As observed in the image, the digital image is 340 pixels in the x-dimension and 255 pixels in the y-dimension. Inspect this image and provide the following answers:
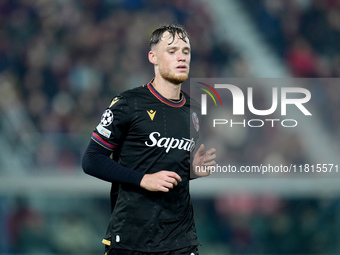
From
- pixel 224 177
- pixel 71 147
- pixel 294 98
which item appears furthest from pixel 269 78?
pixel 71 147

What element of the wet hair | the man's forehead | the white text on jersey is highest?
the wet hair

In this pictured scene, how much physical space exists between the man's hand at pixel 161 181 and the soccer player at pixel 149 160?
0.05 m

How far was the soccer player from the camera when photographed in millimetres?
3727

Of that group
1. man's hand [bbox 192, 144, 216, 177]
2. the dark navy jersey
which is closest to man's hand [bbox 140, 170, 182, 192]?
the dark navy jersey

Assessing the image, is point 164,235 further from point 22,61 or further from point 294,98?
point 22,61

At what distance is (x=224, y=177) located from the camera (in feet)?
26.7

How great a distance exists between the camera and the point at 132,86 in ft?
30.8

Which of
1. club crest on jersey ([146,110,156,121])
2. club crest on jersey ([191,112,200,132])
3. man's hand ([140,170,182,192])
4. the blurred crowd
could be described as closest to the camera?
man's hand ([140,170,182,192])

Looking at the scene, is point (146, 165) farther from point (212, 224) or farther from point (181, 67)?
point (212, 224)

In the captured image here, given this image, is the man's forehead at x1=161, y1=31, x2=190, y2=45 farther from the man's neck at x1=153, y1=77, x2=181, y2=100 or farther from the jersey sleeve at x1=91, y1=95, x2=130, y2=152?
the jersey sleeve at x1=91, y1=95, x2=130, y2=152

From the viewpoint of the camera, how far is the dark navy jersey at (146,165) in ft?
12.3

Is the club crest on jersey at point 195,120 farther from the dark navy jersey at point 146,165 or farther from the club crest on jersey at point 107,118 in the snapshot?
the club crest on jersey at point 107,118

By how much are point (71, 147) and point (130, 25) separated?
122 inches

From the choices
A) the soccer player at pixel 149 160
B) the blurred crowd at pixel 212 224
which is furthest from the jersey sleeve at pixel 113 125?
the blurred crowd at pixel 212 224
